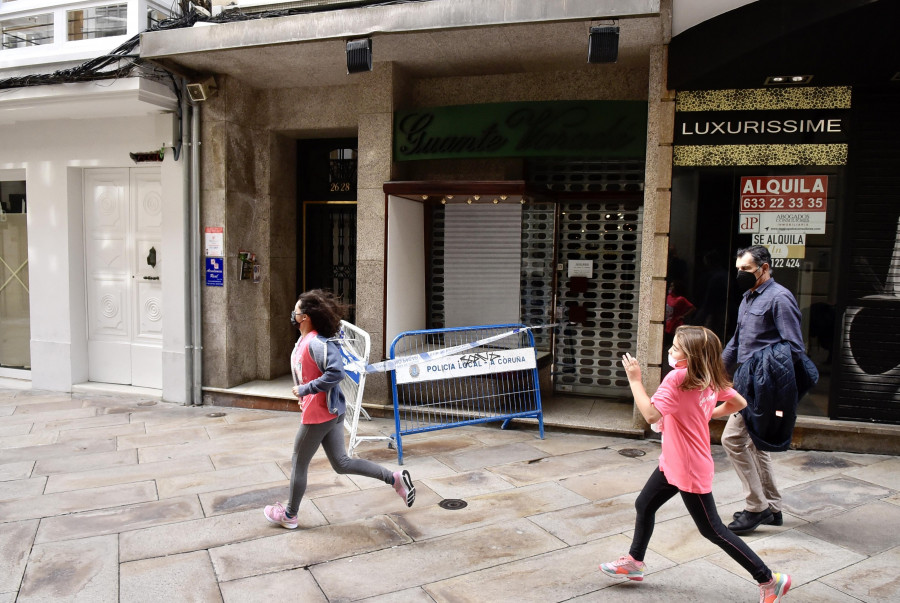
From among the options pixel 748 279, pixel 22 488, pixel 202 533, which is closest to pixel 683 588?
pixel 748 279

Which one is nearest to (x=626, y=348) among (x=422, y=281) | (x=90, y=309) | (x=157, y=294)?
(x=422, y=281)

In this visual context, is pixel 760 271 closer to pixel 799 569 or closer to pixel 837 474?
pixel 799 569

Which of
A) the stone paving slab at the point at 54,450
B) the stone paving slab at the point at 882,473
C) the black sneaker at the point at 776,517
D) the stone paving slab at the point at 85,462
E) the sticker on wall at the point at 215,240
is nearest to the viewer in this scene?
A: the black sneaker at the point at 776,517

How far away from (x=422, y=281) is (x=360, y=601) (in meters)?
5.30

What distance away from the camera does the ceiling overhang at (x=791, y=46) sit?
5.51 metres

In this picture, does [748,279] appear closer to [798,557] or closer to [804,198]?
[798,557]

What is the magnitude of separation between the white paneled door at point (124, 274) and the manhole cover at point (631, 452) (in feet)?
20.6

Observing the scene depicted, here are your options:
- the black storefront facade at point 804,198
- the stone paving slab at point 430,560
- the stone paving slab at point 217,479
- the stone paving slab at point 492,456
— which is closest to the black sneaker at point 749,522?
the stone paving slab at point 430,560

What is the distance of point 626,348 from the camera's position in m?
8.53

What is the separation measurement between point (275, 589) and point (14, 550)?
1.99 meters

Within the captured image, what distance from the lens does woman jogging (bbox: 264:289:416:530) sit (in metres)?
4.44

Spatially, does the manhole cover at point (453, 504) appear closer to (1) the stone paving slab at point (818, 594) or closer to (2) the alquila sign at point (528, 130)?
(1) the stone paving slab at point (818, 594)

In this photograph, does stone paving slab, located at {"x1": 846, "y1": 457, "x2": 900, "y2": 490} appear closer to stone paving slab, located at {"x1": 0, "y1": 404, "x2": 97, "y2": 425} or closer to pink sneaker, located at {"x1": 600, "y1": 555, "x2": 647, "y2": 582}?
pink sneaker, located at {"x1": 600, "y1": 555, "x2": 647, "y2": 582}

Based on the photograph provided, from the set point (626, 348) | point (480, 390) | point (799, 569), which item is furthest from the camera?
point (626, 348)
